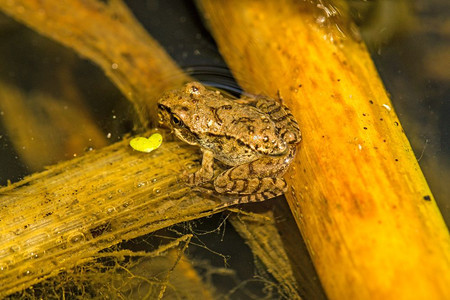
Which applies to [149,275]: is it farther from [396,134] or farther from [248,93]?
[396,134]

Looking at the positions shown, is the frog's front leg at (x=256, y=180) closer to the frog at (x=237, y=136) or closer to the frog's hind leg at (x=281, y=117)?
the frog at (x=237, y=136)

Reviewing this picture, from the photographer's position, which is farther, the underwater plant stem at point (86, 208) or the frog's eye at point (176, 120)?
the frog's eye at point (176, 120)

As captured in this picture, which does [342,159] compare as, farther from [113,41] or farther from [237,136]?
[113,41]

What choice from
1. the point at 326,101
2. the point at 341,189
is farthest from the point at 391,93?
the point at 341,189

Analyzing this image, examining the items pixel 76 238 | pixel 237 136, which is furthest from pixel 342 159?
pixel 76 238

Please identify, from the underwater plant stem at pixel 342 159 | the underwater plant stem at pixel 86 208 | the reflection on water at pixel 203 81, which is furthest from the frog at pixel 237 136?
the reflection on water at pixel 203 81

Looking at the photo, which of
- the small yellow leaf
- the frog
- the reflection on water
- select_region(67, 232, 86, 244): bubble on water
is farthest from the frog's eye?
select_region(67, 232, 86, 244): bubble on water
